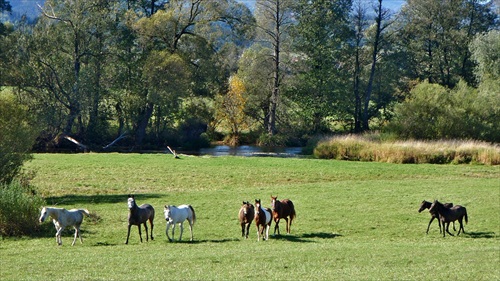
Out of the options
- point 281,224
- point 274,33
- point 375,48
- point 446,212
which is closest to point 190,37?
point 274,33

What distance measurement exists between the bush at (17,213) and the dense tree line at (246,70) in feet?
114

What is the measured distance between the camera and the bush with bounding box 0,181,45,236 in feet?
70.7

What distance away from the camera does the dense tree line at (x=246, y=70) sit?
6091 centimetres

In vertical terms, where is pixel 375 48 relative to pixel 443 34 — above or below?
below

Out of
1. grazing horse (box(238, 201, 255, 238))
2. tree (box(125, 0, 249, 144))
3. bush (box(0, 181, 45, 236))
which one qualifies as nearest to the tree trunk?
tree (box(125, 0, 249, 144))

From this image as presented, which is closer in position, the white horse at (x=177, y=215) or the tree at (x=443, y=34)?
the white horse at (x=177, y=215)

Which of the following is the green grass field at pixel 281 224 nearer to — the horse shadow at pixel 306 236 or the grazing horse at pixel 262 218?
the horse shadow at pixel 306 236

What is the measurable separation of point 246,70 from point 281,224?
1896 inches

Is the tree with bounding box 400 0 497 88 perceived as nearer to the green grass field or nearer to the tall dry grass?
the tall dry grass

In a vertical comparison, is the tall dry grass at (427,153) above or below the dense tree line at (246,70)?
below

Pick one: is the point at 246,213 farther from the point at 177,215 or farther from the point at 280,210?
the point at 177,215

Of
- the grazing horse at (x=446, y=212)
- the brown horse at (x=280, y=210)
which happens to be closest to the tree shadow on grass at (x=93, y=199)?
the brown horse at (x=280, y=210)

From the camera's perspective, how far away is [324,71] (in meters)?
72.9

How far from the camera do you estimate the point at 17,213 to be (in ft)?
71.3
